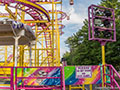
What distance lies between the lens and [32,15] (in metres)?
15.2

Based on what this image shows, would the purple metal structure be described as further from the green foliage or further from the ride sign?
the green foliage

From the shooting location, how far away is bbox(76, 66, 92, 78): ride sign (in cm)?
600

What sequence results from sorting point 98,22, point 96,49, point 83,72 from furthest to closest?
point 96,49 → point 98,22 → point 83,72

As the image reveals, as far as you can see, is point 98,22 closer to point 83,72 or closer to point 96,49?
point 83,72

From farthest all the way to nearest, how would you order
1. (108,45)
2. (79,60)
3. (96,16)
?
(79,60)
(108,45)
(96,16)

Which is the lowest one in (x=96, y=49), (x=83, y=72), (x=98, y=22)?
(x=83, y=72)

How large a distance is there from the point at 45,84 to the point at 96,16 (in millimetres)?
3630

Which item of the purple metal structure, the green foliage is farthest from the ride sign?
the green foliage

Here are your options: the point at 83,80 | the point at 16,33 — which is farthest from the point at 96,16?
the point at 16,33

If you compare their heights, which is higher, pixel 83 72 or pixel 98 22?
pixel 98 22

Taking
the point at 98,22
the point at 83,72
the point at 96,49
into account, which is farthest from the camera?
the point at 96,49

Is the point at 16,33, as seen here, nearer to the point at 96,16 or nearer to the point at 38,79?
the point at 38,79

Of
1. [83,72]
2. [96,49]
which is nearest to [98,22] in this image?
[83,72]

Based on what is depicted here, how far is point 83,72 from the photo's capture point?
19.8 ft
